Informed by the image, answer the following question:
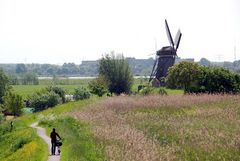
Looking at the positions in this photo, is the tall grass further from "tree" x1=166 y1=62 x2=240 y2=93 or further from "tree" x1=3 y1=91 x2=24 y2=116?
"tree" x1=3 y1=91 x2=24 y2=116

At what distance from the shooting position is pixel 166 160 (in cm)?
2088

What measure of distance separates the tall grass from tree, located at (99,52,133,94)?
4636 centimetres

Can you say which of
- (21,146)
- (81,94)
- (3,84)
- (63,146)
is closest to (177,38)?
(81,94)

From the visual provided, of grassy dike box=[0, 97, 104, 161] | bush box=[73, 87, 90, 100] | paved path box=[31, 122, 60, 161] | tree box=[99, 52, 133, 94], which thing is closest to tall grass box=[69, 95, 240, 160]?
grassy dike box=[0, 97, 104, 161]

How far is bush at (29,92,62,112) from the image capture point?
77750mm

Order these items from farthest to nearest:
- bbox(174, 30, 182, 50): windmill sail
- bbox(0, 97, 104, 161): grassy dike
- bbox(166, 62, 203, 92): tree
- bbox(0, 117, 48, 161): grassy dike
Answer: bbox(174, 30, 182, 50): windmill sail, bbox(166, 62, 203, 92): tree, bbox(0, 117, 48, 161): grassy dike, bbox(0, 97, 104, 161): grassy dike

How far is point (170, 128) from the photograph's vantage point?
97.0 feet

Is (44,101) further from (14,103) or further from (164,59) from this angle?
(164,59)

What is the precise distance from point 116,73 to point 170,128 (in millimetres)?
63409

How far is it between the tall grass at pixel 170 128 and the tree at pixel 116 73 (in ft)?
152

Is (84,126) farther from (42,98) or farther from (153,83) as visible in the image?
(153,83)

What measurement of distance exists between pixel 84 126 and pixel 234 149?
14.1 meters

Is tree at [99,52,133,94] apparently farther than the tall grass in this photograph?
Yes

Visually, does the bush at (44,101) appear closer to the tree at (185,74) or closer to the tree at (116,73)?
→ the tree at (116,73)
